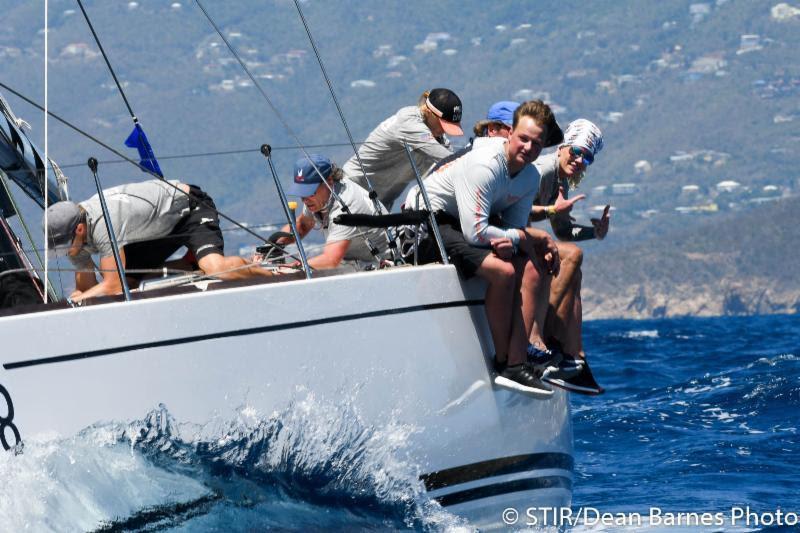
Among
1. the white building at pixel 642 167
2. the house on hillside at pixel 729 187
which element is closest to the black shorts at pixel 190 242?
the house on hillside at pixel 729 187

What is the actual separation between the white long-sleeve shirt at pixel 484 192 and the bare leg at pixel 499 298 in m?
0.09

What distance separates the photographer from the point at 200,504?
512cm

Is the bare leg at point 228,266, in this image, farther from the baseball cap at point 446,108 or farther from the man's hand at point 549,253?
the baseball cap at point 446,108

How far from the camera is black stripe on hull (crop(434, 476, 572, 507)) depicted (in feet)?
18.8

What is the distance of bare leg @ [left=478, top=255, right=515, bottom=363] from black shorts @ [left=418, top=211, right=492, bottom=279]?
5 centimetres

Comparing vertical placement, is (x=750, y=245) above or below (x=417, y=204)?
below

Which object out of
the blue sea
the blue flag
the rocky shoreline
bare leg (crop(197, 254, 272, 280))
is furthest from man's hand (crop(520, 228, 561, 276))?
the rocky shoreline

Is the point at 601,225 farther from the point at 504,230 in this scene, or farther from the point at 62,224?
the point at 62,224

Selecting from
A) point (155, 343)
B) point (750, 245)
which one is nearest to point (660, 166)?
point (750, 245)

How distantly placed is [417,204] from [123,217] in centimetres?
113

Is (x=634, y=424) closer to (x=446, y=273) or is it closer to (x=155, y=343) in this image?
(x=446, y=273)

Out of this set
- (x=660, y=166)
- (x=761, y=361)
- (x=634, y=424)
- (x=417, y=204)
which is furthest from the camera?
(x=660, y=166)

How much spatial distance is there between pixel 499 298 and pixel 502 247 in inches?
8.5

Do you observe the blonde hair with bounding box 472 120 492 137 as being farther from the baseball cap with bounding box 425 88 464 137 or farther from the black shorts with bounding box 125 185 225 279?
the black shorts with bounding box 125 185 225 279
